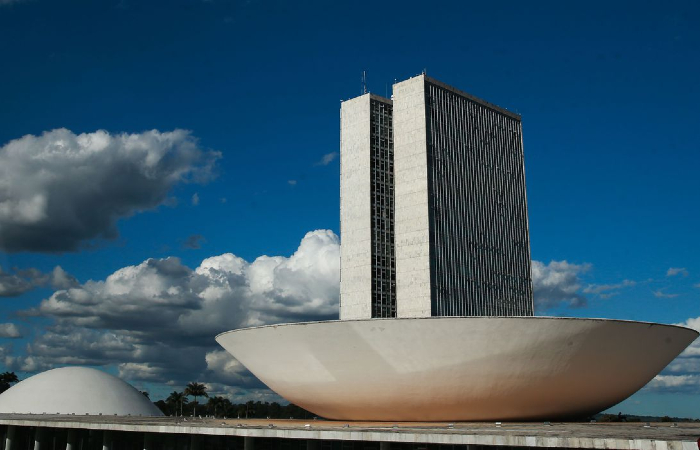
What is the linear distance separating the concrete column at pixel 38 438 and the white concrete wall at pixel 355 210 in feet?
122

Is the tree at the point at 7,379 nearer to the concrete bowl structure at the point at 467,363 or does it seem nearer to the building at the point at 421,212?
the building at the point at 421,212

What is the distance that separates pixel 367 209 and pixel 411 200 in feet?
17.8

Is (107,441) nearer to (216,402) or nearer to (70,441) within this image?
(70,441)

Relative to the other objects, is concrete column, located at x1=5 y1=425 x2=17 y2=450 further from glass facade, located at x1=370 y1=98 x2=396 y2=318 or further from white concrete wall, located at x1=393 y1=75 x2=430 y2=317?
white concrete wall, located at x1=393 y1=75 x2=430 y2=317

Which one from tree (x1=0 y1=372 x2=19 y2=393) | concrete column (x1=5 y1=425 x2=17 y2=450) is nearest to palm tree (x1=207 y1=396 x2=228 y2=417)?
tree (x1=0 y1=372 x2=19 y2=393)

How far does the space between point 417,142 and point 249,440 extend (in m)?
56.0

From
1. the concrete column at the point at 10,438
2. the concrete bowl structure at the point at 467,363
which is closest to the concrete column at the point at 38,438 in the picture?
the concrete column at the point at 10,438

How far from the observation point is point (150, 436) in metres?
39.5

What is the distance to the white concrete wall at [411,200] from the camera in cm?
8106

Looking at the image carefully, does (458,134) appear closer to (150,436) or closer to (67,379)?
(67,379)

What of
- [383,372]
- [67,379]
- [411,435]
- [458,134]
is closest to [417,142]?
[458,134]

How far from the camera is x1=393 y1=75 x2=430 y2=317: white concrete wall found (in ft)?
266

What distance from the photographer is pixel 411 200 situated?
83312mm

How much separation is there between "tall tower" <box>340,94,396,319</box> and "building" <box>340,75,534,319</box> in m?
0.12
